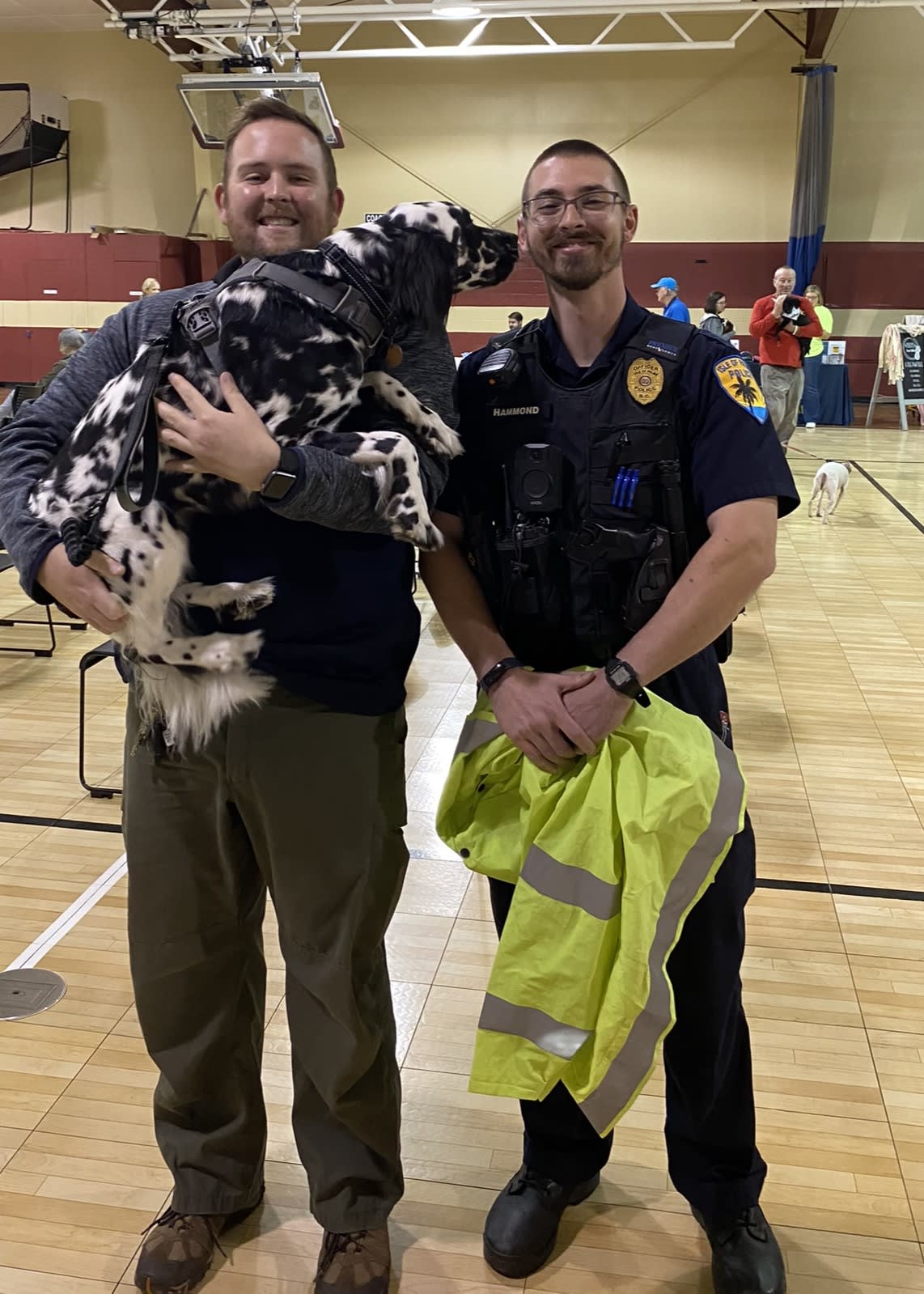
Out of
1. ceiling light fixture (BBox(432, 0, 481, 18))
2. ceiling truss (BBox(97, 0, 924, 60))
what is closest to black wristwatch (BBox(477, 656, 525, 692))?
ceiling truss (BBox(97, 0, 924, 60))

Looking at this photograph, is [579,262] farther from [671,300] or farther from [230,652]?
[671,300]

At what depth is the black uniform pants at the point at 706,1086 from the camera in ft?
5.27

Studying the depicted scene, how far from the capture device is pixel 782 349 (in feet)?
28.7

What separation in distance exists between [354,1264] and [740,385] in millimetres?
1506

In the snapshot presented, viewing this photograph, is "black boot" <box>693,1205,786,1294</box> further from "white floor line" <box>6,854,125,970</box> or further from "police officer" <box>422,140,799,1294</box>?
"white floor line" <box>6,854,125,970</box>

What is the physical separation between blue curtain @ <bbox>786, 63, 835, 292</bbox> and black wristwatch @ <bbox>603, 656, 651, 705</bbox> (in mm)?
14298

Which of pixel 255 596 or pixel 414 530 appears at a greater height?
pixel 414 530

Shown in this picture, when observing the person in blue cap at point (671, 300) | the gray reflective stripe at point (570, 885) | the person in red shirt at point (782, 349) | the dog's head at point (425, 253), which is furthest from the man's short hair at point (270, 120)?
the person in red shirt at point (782, 349)

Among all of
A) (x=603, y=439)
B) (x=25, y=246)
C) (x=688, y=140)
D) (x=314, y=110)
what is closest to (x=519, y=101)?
(x=688, y=140)

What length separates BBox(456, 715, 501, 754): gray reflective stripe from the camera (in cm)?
167

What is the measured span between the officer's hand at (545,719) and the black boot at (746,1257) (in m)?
0.85

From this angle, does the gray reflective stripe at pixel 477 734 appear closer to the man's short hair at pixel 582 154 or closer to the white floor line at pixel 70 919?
the man's short hair at pixel 582 154

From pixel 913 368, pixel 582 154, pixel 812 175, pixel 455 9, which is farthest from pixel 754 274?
pixel 582 154

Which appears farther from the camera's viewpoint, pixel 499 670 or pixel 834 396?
pixel 834 396
